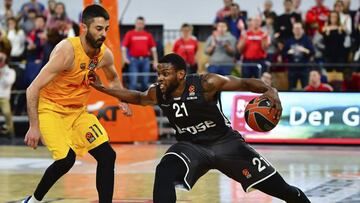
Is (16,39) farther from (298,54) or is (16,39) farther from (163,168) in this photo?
(163,168)

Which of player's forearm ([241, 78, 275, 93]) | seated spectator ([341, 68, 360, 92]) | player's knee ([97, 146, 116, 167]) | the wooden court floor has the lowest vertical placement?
the wooden court floor

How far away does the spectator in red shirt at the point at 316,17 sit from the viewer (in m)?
21.0

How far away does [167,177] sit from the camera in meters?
8.36

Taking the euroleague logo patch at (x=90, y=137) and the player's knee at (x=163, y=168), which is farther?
the euroleague logo patch at (x=90, y=137)

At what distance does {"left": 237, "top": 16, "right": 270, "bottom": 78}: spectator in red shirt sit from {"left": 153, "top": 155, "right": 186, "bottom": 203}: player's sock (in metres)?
11.8

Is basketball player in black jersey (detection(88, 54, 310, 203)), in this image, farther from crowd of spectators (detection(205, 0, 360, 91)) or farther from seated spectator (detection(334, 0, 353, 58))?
seated spectator (detection(334, 0, 353, 58))

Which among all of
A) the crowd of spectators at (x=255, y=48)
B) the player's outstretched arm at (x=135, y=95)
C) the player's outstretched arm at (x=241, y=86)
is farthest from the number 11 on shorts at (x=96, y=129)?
the crowd of spectators at (x=255, y=48)

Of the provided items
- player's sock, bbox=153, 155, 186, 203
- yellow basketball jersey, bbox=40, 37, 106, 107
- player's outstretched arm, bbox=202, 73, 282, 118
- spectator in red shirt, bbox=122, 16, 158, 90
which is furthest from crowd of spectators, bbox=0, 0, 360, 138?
player's sock, bbox=153, 155, 186, 203

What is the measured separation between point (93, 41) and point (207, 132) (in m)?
1.53

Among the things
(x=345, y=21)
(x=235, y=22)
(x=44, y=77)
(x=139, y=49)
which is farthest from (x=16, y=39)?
(x=44, y=77)

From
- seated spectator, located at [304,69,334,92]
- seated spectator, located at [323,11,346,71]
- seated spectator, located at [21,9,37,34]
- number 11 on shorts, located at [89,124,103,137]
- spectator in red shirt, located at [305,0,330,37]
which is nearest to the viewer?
number 11 on shorts, located at [89,124,103,137]

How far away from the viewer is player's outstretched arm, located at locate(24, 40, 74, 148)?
9.09 meters

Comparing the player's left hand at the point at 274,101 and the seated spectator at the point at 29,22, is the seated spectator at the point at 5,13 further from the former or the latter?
the player's left hand at the point at 274,101

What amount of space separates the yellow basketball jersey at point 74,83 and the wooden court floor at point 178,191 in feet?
5.97
